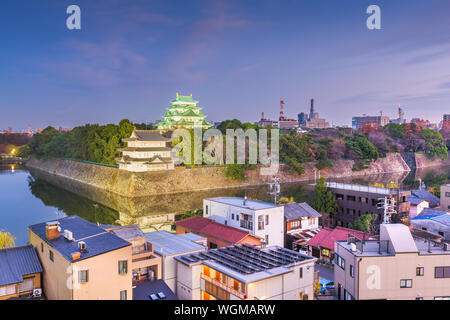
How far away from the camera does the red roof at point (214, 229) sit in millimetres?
11133

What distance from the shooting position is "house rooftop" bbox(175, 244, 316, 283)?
23.0ft

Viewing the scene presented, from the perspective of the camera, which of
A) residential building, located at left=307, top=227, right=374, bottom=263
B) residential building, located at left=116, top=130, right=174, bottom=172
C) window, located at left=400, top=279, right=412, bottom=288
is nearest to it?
window, located at left=400, top=279, right=412, bottom=288

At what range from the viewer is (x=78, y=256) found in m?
6.29

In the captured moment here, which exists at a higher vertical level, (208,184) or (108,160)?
(108,160)

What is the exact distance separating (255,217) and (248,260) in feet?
14.9

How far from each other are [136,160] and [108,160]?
14.9ft

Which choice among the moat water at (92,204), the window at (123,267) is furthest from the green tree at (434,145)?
the window at (123,267)

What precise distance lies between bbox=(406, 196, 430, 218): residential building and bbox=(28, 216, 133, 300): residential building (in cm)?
1428

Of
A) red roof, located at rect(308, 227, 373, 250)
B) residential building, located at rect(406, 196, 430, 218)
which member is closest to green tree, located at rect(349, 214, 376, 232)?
red roof, located at rect(308, 227, 373, 250)

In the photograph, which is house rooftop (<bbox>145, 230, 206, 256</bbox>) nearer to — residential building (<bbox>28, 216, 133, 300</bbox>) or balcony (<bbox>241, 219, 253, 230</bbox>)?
residential building (<bbox>28, 216, 133, 300</bbox>)

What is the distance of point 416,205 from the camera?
671 inches

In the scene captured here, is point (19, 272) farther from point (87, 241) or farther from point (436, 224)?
point (436, 224)

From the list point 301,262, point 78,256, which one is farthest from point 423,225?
point 78,256
